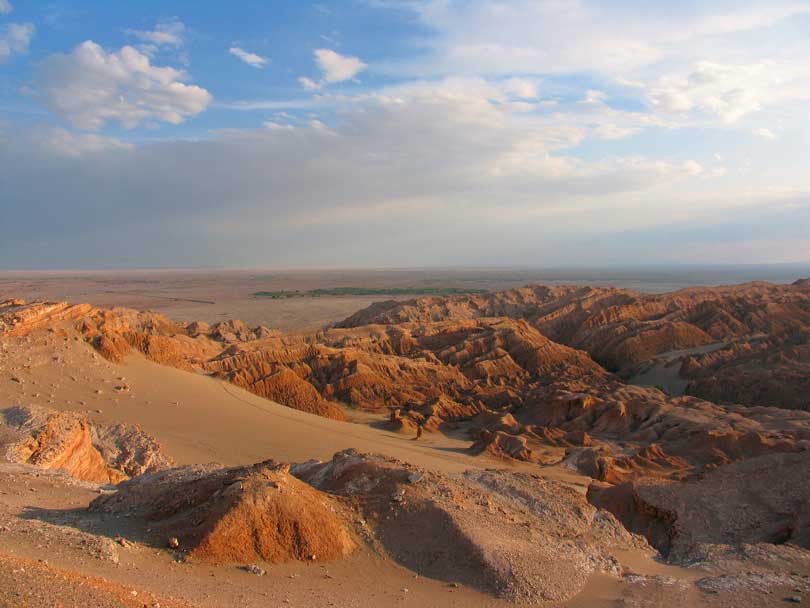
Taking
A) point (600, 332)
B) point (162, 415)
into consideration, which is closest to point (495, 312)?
point (600, 332)

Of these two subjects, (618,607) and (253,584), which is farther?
(618,607)

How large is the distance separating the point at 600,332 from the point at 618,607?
124ft

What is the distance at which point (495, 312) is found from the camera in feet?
200

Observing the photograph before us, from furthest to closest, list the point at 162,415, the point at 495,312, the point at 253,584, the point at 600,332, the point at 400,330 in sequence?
the point at 495,312
the point at 600,332
the point at 400,330
the point at 162,415
the point at 253,584

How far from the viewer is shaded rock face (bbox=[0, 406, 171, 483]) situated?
35.3ft

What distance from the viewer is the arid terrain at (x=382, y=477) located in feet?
22.7

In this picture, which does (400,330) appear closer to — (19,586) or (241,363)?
(241,363)

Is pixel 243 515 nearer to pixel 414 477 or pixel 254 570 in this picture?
pixel 254 570

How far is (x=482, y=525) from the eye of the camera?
28.0 ft

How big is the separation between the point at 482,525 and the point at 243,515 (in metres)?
3.38

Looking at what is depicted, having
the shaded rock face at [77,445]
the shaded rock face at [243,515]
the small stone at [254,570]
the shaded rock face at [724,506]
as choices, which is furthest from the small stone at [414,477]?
the shaded rock face at [77,445]

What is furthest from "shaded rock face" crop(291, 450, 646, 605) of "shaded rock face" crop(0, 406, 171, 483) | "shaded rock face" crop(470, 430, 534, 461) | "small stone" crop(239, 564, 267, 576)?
"shaded rock face" crop(470, 430, 534, 461)

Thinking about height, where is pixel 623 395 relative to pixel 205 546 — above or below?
below

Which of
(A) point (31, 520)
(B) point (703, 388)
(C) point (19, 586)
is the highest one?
(C) point (19, 586)
